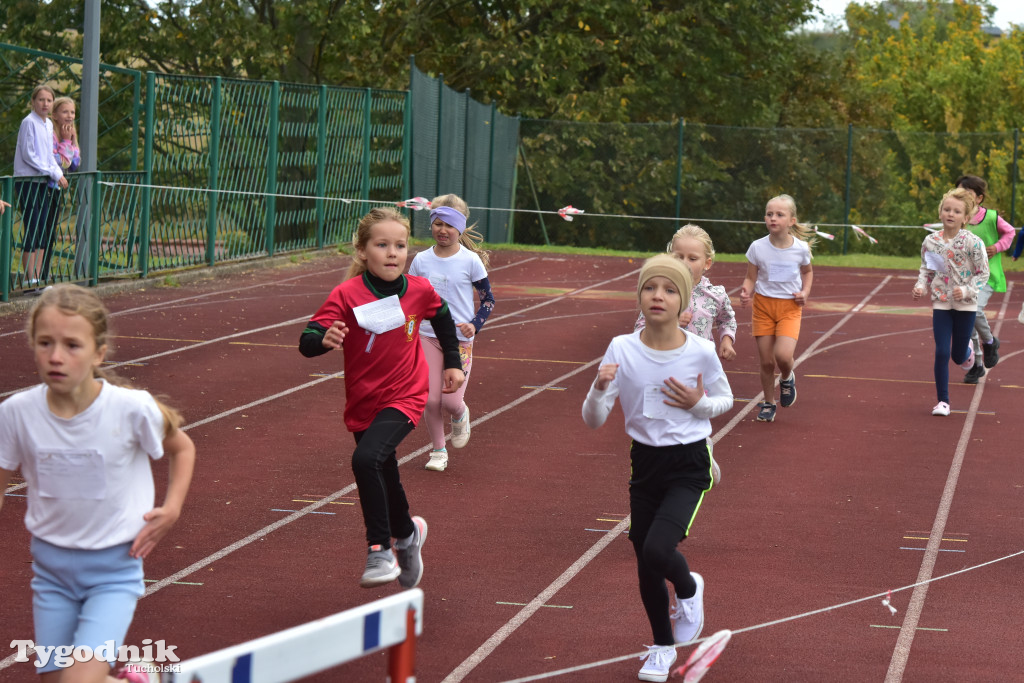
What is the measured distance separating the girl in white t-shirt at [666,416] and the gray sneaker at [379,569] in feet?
3.92

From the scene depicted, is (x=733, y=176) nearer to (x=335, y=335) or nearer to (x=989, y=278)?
(x=989, y=278)

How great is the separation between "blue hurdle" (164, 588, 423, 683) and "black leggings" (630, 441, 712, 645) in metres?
2.15

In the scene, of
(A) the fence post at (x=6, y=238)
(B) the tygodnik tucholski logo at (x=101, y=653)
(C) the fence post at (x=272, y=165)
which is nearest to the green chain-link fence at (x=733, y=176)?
(C) the fence post at (x=272, y=165)

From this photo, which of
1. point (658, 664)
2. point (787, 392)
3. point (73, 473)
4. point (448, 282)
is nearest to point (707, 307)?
point (448, 282)

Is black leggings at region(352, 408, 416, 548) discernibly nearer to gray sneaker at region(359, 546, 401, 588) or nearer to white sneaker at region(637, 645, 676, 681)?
gray sneaker at region(359, 546, 401, 588)

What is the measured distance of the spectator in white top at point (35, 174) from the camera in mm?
14633

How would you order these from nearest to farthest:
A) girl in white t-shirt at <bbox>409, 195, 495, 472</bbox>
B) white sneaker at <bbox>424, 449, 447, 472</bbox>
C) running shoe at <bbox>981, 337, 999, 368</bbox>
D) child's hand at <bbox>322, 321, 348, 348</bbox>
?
1. child's hand at <bbox>322, 321, 348, 348</bbox>
2. girl in white t-shirt at <bbox>409, 195, 495, 472</bbox>
3. white sneaker at <bbox>424, 449, 447, 472</bbox>
4. running shoe at <bbox>981, 337, 999, 368</bbox>

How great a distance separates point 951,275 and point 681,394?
6178mm

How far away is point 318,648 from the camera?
267cm

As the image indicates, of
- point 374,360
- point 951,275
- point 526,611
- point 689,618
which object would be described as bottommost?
point 526,611

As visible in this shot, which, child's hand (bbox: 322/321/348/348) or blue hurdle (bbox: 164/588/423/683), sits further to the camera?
child's hand (bbox: 322/321/348/348)

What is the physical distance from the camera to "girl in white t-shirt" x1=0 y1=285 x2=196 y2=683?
154 inches

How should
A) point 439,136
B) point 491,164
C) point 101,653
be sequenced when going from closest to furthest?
1. point 101,653
2. point 439,136
3. point 491,164

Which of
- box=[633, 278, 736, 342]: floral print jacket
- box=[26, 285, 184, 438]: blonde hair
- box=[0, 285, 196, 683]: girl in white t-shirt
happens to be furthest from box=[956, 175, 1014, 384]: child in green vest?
box=[0, 285, 196, 683]: girl in white t-shirt
